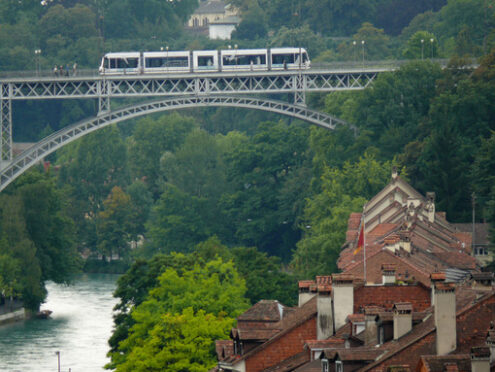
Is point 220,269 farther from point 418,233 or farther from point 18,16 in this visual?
point 18,16

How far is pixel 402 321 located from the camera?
39656 mm

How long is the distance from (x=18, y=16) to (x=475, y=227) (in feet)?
354

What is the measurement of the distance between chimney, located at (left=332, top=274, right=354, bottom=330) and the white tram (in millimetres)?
83877

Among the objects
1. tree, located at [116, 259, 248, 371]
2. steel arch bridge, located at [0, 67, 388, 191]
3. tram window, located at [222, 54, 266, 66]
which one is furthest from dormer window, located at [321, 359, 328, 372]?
tram window, located at [222, 54, 266, 66]

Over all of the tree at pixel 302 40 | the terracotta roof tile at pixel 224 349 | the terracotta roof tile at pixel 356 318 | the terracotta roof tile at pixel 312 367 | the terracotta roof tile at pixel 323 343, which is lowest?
the terracotta roof tile at pixel 224 349

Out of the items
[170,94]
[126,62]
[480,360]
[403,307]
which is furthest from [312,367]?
[126,62]

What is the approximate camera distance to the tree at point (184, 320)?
61312 mm

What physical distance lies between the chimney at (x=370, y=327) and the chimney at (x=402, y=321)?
3.38 feet

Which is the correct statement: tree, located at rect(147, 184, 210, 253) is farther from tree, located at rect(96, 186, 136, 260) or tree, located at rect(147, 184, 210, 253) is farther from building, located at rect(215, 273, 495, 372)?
building, located at rect(215, 273, 495, 372)

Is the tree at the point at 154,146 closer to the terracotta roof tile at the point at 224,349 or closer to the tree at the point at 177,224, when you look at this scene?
the tree at the point at 177,224

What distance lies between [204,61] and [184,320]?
6952 centimetres

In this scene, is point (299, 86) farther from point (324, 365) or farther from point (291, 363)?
point (324, 365)

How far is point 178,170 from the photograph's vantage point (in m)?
154

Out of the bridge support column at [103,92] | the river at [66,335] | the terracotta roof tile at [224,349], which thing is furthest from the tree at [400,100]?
the terracotta roof tile at [224,349]
